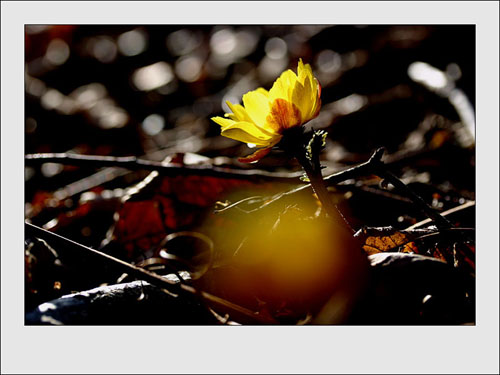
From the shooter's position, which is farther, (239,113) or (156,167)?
(156,167)

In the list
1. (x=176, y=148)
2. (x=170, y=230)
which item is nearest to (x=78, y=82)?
(x=176, y=148)

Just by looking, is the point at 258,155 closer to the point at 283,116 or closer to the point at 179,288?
the point at 283,116

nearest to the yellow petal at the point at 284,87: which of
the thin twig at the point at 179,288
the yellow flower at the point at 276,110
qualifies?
the yellow flower at the point at 276,110

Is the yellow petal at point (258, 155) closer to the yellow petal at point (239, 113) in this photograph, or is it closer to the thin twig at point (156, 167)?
the yellow petal at point (239, 113)

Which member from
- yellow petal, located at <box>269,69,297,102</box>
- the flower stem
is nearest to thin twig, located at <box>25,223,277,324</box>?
the flower stem

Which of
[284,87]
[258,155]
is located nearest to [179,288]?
[258,155]

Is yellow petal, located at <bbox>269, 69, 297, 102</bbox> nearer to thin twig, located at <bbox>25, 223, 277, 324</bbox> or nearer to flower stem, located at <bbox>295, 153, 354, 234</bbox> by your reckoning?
flower stem, located at <bbox>295, 153, 354, 234</bbox>

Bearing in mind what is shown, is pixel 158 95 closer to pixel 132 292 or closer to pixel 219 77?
pixel 219 77

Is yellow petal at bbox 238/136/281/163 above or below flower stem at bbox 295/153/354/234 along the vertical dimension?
above
